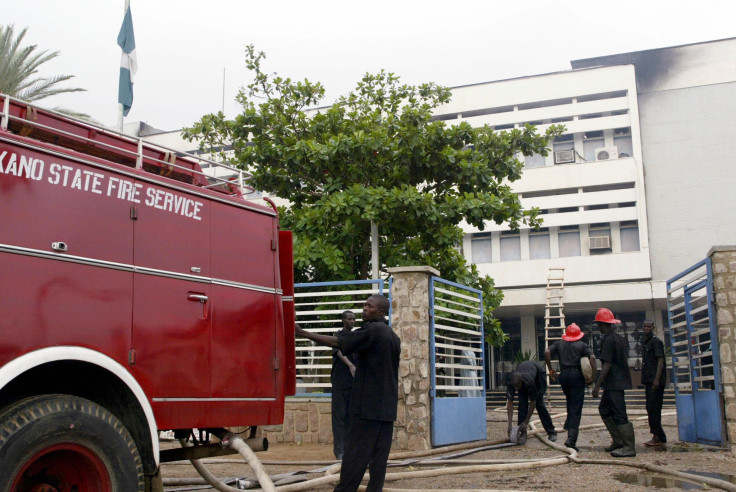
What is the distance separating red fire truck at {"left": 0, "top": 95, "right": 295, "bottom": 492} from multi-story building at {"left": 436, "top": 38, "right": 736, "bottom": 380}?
24506mm

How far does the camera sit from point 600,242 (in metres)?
30.4

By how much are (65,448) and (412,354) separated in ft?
23.2

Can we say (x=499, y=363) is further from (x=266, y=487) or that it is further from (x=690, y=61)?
(x=266, y=487)

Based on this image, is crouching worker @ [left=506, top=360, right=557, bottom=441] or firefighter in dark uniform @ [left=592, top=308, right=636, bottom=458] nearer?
firefighter in dark uniform @ [left=592, top=308, right=636, bottom=458]

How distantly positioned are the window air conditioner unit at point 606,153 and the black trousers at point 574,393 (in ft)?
73.9

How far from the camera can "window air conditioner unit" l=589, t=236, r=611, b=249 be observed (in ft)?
99.6

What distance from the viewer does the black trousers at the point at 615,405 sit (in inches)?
386

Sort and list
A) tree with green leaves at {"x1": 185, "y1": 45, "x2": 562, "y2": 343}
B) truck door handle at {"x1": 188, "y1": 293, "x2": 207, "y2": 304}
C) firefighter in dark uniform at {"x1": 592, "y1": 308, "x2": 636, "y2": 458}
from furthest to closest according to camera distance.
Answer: tree with green leaves at {"x1": 185, "y1": 45, "x2": 562, "y2": 343}, firefighter in dark uniform at {"x1": 592, "y1": 308, "x2": 636, "y2": 458}, truck door handle at {"x1": 188, "y1": 293, "x2": 207, "y2": 304}

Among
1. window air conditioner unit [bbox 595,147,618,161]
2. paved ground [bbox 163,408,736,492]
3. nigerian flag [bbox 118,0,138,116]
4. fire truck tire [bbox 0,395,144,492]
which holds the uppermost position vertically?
window air conditioner unit [bbox 595,147,618,161]

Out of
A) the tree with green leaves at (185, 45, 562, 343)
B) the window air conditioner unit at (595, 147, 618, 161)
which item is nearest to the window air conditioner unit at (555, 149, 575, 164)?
the window air conditioner unit at (595, 147, 618, 161)

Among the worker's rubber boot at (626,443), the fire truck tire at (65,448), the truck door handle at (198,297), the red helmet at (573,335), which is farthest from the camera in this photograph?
the red helmet at (573,335)

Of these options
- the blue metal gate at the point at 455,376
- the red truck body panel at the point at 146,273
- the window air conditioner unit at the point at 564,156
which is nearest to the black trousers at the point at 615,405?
the blue metal gate at the point at 455,376

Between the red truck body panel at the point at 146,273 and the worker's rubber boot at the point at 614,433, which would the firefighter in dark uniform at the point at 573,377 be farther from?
the red truck body panel at the point at 146,273

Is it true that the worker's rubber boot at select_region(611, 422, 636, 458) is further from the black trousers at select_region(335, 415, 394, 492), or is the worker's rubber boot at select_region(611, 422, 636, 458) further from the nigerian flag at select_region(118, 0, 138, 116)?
the nigerian flag at select_region(118, 0, 138, 116)
